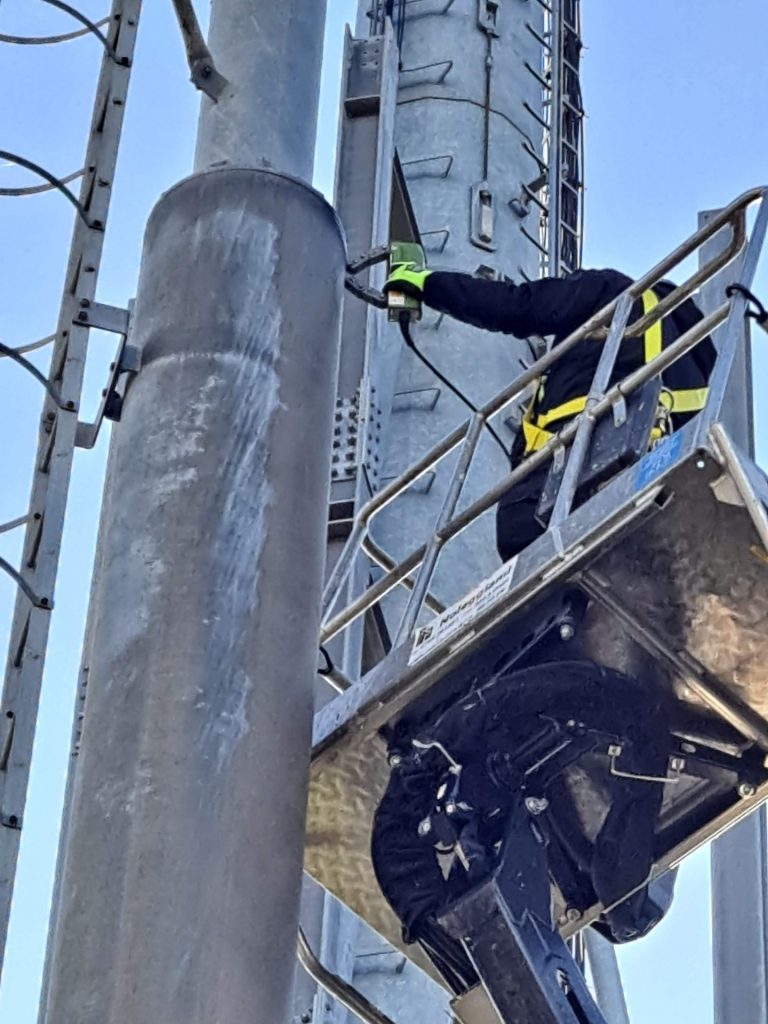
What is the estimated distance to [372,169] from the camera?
1352 cm

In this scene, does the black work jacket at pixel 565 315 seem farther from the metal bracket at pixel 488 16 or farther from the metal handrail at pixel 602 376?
the metal bracket at pixel 488 16

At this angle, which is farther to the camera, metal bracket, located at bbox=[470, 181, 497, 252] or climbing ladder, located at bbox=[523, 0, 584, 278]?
climbing ladder, located at bbox=[523, 0, 584, 278]

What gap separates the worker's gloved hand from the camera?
922cm

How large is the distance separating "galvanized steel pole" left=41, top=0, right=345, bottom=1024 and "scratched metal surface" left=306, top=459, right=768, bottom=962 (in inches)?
45.5

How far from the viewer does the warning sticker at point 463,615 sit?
25.1 ft

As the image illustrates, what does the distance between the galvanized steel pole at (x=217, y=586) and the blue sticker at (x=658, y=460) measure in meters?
1.06

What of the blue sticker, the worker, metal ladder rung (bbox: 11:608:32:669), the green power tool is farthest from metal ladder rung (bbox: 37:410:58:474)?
the green power tool

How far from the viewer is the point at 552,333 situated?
9703 millimetres

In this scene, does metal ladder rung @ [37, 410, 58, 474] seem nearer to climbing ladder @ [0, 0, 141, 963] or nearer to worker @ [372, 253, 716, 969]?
climbing ladder @ [0, 0, 141, 963]

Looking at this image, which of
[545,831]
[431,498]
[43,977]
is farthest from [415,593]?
[431,498]

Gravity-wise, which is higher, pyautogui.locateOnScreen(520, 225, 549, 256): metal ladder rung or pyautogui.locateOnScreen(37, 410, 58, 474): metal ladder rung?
pyautogui.locateOnScreen(520, 225, 549, 256): metal ladder rung

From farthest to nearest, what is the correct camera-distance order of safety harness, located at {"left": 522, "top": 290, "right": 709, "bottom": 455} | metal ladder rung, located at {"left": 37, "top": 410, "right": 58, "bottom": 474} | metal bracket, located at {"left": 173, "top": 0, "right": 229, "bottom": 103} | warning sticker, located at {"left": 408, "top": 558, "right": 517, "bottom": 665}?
1. safety harness, located at {"left": 522, "top": 290, "right": 709, "bottom": 455}
2. metal bracket, located at {"left": 173, "top": 0, "right": 229, "bottom": 103}
3. warning sticker, located at {"left": 408, "top": 558, "right": 517, "bottom": 665}
4. metal ladder rung, located at {"left": 37, "top": 410, "right": 58, "bottom": 474}

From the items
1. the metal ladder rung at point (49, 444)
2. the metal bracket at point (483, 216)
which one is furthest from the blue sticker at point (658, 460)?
the metal bracket at point (483, 216)

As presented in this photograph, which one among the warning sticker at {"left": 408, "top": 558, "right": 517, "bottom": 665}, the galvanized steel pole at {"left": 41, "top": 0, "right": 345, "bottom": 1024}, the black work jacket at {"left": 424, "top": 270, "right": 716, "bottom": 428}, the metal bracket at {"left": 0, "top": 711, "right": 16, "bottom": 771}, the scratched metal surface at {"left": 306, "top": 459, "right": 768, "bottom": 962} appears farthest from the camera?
the black work jacket at {"left": 424, "top": 270, "right": 716, "bottom": 428}
